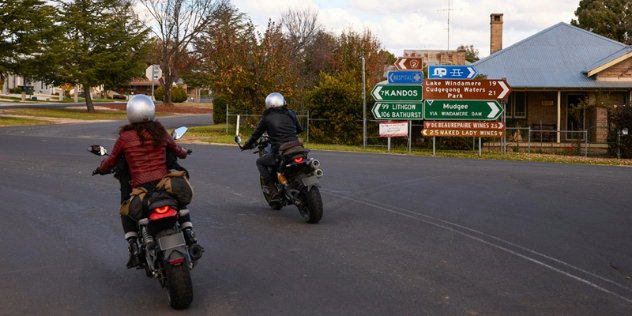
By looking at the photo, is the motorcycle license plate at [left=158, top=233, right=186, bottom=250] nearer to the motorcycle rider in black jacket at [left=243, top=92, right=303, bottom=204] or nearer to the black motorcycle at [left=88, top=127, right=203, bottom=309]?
the black motorcycle at [left=88, top=127, right=203, bottom=309]

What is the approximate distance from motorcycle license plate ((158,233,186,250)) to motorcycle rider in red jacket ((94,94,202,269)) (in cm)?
38

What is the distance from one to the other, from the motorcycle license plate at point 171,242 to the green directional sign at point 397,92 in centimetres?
1902

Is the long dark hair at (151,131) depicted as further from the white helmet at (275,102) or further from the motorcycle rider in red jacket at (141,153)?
the white helmet at (275,102)

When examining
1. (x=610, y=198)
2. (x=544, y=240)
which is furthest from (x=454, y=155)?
(x=544, y=240)

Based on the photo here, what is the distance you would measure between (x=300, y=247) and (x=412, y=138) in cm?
1912

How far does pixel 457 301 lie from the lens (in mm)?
5621

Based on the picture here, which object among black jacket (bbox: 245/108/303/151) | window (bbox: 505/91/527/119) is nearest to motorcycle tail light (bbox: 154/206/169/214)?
black jacket (bbox: 245/108/303/151)

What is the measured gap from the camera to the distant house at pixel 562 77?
29438 mm

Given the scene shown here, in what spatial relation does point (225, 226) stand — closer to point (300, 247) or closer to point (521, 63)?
point (300, 247)

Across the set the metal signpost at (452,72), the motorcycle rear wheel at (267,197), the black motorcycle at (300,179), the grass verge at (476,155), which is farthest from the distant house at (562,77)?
the black motorcycle at (300,179)

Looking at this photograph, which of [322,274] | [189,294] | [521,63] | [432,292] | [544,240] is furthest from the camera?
[521,63]

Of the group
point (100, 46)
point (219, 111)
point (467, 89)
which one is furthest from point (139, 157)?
point (100, 46)

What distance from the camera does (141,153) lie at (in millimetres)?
5809

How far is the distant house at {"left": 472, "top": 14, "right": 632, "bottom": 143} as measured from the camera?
29438 mm
